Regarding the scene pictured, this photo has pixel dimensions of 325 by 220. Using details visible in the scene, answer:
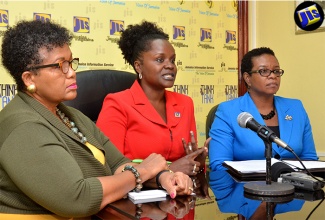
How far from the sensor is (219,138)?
7.88 feet

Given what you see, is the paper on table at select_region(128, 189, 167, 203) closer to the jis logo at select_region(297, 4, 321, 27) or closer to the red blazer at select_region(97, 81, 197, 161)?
the red blazer at select_region(97, 81, 197, 161)

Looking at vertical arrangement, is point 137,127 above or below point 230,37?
below

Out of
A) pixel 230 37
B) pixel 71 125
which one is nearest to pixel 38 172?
pixel 71 125

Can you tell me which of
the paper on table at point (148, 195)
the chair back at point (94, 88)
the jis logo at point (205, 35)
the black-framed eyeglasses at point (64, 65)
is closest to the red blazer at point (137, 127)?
the chair back at point (94, 88)

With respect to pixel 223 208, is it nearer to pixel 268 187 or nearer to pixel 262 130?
pixel 268 187

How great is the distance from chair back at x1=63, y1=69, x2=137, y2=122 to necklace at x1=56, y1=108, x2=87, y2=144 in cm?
56

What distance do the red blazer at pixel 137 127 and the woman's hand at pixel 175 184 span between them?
730mm

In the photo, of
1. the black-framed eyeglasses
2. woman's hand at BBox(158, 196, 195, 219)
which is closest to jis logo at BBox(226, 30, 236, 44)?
the black-framed eyeglasses

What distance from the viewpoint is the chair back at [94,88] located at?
2.23 m

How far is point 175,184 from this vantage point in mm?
1429

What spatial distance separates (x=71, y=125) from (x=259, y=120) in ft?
4.17

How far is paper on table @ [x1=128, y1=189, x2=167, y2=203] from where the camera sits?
131 centimetres

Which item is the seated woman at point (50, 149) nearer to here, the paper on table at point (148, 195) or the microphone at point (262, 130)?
the paper on table at point (148, 195)

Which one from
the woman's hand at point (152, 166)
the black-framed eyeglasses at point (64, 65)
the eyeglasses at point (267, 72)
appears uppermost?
the black-framed eyeglasses at point (64, 65)
